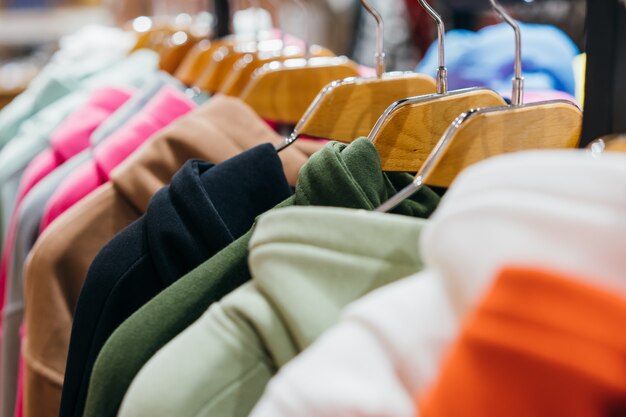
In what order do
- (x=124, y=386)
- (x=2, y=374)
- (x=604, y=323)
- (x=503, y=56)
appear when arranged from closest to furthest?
1. (x=604, y=323)
2. (x=124, y=386)
3. (x=2, y=374)
4. (x=503, y=56)

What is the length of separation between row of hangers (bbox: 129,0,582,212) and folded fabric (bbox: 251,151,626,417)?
0.18 m

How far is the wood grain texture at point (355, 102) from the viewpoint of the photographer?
2.55ft

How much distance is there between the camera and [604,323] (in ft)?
0.93

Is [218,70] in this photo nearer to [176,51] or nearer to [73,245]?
[176,51]

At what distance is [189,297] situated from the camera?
1.69 feet

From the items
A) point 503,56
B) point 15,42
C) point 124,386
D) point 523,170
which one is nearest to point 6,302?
point 124,386

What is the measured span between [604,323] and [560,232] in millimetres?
46

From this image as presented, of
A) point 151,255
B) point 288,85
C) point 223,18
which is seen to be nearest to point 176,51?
point 223,18

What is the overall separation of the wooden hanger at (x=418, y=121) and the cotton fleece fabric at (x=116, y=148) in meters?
0.31

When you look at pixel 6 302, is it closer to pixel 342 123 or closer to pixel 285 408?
pixel 342 123

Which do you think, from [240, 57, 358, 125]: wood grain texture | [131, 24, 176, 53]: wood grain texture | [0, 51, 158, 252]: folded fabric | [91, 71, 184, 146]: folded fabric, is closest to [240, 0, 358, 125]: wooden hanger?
[240, 57, 358, 125]: wood grain texture

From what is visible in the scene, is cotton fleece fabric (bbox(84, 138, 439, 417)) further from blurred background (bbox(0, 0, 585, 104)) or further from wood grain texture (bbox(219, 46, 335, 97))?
blurred background (bbox(0, 0, 585, 104))

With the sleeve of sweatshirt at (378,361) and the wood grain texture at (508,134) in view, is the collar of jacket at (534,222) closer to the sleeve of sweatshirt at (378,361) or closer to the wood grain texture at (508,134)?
the sleeve of sweatshirt at (378,361)

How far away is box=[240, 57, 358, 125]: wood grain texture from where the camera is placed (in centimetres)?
96
